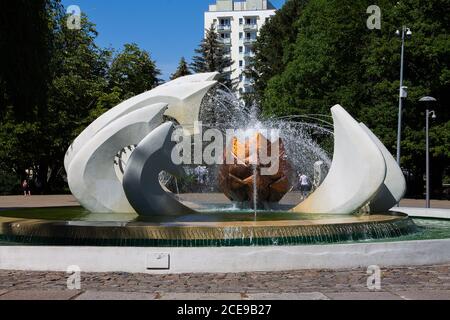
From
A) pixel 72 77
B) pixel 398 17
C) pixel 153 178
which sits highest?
pixel 398 17

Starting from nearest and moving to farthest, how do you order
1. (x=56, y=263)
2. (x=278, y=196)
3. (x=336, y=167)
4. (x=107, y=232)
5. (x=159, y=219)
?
(x=56, y=263) < (x=107, y=232) < (x=159, y=219) < (x=336, y=167) < (x=278, y=196)

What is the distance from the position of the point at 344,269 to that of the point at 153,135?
5.06 meters

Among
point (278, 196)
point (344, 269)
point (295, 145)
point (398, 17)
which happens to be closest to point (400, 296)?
point (344, 269)

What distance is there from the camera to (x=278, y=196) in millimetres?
17812

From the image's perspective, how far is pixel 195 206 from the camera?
778 inches

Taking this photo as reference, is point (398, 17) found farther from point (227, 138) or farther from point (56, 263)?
point (56, 263)

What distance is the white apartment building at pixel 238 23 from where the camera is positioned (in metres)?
107

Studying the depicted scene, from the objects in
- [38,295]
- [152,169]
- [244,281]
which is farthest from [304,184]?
[38,295]

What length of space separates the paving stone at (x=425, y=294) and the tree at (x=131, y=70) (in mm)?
37624

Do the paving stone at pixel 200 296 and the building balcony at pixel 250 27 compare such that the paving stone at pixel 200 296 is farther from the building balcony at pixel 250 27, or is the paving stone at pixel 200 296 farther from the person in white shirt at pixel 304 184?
the building balcony at pixel 250 27

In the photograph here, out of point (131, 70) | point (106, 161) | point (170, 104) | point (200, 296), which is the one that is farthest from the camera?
point (131, 70)

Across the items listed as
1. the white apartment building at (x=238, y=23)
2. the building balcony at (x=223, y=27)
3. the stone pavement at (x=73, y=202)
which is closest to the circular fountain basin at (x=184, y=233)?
the stone pavement at (x=73, y=202)

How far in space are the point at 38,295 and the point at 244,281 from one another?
305cm

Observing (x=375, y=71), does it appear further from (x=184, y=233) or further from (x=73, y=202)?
(x=184, y=233)
